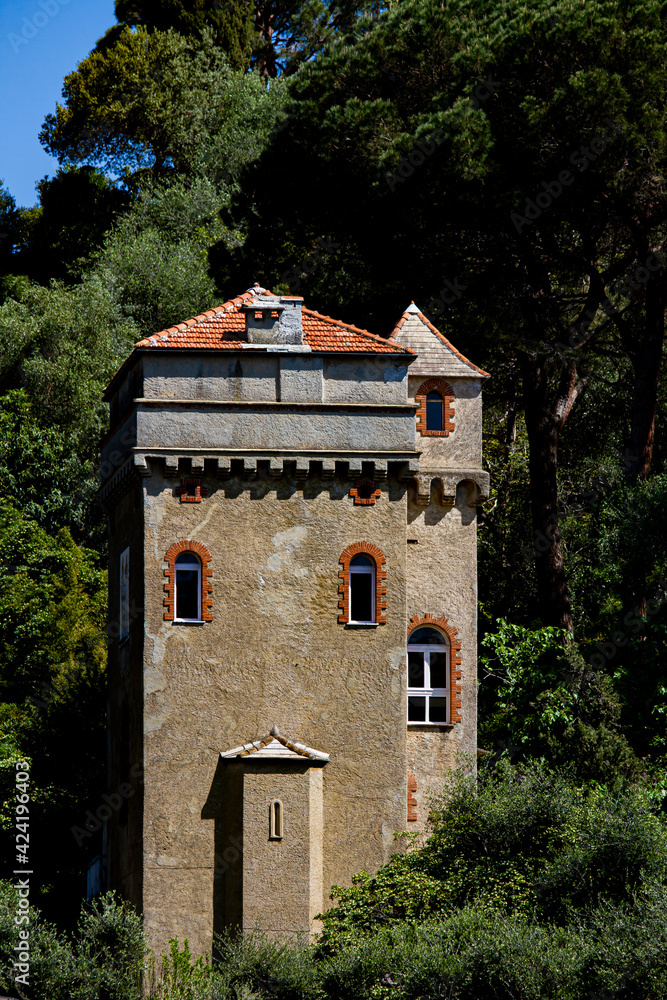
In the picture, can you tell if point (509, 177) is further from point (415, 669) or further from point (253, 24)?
point (253, 24)

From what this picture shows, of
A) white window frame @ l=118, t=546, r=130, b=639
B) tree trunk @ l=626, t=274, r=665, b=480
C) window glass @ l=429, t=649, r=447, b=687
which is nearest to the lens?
window glass @ l=429, t=649, r=447, b=687

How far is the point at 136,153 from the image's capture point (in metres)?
64.7

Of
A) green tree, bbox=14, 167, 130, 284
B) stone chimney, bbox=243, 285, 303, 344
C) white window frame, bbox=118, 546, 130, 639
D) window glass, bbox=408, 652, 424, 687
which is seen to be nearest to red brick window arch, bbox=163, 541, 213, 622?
white window frame, bbox=118, 546, 130, 639

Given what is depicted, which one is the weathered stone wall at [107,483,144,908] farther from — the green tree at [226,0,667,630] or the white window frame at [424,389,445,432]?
the green tree at [226,0,667,630]

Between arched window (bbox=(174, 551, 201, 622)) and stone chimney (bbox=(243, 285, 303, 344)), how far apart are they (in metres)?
4.70

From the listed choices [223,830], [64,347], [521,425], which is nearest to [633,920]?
[223,830]

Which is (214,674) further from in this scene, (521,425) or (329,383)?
(521,425)

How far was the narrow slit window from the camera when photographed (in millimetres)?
27516

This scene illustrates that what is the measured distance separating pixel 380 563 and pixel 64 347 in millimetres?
23177

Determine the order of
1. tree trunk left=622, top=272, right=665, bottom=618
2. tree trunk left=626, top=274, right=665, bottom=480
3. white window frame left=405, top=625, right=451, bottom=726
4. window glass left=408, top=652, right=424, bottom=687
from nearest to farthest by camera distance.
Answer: white window frame left=405, top=625, right=451, bottom=726 < window glass left=408, top=652, right=424, bottom=687 < tree trunk left=622, top=272, right=665, bottom=618 < tree trunk left=626, top=274, right=665, bottom=480

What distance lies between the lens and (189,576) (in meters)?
29.1

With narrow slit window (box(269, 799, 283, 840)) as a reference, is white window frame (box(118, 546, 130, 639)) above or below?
above

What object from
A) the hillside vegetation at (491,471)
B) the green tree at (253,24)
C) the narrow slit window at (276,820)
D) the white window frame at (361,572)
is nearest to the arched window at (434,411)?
the white window frame at (361,572)

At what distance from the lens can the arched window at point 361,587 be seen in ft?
96.5
